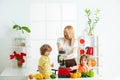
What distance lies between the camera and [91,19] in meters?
4.37

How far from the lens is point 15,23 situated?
14.2ft

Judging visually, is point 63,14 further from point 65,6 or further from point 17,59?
point 17,59

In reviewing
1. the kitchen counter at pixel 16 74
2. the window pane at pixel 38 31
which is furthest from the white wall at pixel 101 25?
the kitchen counter at pixel 16 74

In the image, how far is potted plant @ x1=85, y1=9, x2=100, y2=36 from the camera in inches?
170

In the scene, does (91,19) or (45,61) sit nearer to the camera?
(45,61)

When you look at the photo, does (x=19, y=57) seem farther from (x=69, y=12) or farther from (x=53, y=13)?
(x=69, y=12)

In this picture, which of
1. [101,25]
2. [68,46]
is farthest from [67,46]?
[101,25]

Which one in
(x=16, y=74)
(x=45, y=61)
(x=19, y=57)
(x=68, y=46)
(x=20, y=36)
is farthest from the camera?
(x=20, y=36)

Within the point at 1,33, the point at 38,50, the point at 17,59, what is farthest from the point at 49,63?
the point at 1,33

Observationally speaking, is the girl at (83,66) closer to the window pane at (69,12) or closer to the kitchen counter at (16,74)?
the kitchen counter at (16,74)

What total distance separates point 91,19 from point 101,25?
0.53ft

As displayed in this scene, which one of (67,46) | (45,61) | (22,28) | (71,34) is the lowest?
(45,61)

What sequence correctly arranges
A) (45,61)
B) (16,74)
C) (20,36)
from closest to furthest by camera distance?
(45,61)
(16,74)
(20,36)

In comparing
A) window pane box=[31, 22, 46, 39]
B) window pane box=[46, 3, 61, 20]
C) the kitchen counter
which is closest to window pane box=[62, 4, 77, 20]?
window pane box=[46, 3, 61, 20]
